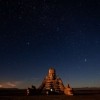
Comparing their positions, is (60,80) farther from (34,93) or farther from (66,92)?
(34,93)

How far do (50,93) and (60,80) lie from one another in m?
5.14

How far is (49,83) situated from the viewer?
76.9 metres

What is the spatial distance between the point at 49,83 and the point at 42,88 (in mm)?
3957

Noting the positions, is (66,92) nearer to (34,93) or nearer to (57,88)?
(57,88)

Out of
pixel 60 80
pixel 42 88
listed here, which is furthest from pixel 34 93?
pixel 60 80

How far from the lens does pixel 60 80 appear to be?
76.2m

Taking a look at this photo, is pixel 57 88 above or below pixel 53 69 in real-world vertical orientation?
below

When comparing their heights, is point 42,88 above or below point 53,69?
below

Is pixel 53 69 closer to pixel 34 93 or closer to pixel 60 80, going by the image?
pixel 60 80

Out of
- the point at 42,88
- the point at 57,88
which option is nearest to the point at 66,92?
the point at 57,88

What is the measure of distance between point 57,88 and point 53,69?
6091 mm

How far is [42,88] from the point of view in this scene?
79562mm

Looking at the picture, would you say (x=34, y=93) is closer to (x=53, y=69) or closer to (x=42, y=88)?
(x=42, y=88)

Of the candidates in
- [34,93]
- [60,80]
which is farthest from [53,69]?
[34,93]
